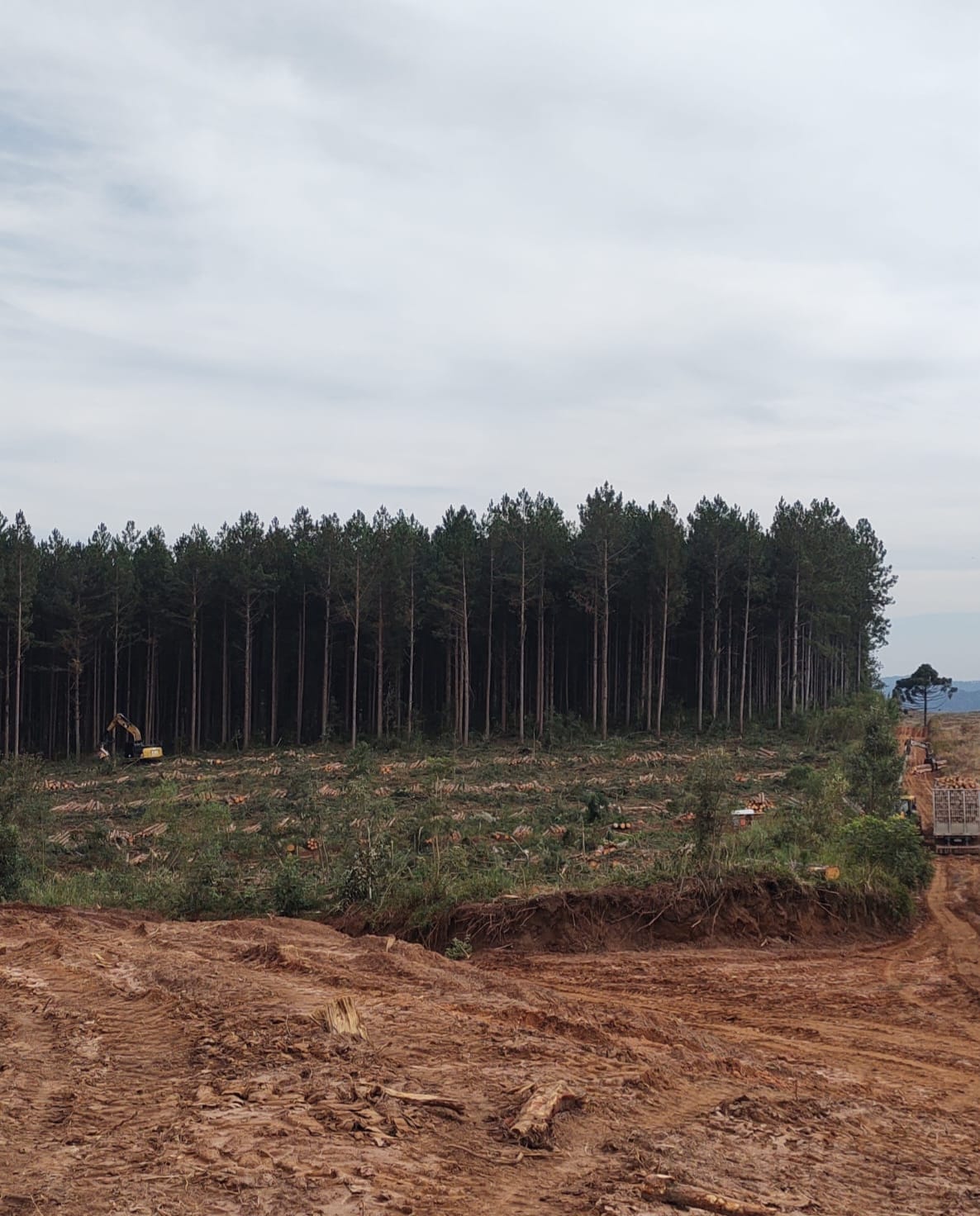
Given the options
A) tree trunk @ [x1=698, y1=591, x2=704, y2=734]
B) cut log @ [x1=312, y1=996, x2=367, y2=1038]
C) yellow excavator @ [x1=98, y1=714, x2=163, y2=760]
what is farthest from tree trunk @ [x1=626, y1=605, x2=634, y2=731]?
cut log @ [x1=312, y1=996, x2=367, y2=1038]

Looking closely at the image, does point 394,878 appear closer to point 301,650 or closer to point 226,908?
point 226,908

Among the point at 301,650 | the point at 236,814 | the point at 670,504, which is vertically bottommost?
the point at 236,814

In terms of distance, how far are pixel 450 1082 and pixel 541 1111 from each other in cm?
Result: 101

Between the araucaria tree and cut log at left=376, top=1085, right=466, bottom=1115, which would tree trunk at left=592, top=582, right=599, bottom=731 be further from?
cut log at left=376, top=1085, right=466, bottom=1115

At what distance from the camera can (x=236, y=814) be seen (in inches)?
1154

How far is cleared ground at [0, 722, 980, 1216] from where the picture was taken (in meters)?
5.82

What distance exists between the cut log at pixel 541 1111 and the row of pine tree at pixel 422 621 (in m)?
49.6

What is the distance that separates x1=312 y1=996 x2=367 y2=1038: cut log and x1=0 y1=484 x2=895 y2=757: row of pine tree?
156 ft

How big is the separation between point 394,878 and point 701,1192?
12.2 m

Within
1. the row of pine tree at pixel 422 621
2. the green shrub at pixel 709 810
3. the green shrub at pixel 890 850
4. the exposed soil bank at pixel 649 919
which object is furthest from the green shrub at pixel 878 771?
the row of pine tree at pixel 422 621

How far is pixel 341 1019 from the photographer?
8.80 meters

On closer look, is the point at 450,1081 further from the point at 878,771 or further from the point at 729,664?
the point at 729,664

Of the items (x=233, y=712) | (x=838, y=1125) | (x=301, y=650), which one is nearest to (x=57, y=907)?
(x=838, y=1125)

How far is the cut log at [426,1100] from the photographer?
7.01 meters
